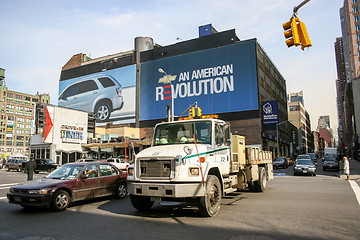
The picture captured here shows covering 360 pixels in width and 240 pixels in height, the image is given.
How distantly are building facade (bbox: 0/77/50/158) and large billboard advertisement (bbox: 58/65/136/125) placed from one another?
2071 inches

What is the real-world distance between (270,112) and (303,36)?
141 ft

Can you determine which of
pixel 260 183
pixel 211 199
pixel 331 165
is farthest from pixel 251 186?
pixel 331 165

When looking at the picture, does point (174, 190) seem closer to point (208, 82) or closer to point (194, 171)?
point (194, 171)

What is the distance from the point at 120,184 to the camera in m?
11.4

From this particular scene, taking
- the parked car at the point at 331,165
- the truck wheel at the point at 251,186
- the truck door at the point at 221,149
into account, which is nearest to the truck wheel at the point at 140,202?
the truck door at the point at 221,149

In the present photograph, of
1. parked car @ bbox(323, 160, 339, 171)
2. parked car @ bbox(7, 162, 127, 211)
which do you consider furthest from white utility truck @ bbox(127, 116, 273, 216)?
parked car @ bbox(323, 160, 339, 171)

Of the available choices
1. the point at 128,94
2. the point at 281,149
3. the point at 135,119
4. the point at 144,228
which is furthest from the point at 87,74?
the point at 144,228

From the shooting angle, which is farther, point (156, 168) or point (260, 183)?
point (260, 183)

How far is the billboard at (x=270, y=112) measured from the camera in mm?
49844

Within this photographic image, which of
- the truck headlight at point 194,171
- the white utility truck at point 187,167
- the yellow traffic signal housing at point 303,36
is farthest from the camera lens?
the yellow traffic signal housing at point 303,36

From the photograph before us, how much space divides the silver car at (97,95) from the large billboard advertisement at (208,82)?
371 inches

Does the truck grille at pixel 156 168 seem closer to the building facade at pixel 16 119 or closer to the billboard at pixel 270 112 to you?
the billboard at pixel 270 112

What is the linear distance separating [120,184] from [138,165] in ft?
12.8

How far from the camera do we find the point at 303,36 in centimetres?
962
